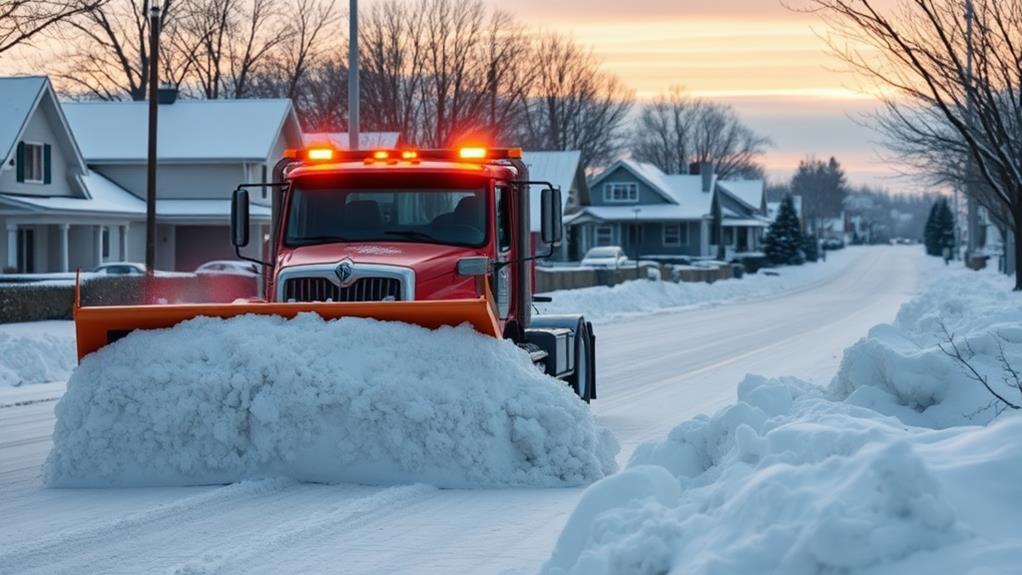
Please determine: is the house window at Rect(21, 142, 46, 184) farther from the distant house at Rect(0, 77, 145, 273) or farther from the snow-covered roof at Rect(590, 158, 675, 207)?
the snow-covered roof at Rect(590, 158, 675, 207)

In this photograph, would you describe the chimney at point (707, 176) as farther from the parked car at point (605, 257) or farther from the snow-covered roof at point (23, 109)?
the snow-covered roof at point (23, 109)

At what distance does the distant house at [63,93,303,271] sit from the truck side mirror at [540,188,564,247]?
42264 millimetres

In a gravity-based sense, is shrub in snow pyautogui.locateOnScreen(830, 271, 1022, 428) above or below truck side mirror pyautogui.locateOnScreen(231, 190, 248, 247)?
below

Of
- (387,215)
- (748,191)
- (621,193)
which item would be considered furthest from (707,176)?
(387,215)

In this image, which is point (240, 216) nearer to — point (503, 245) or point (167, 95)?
point (503, 245)

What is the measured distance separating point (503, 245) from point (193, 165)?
147 ft

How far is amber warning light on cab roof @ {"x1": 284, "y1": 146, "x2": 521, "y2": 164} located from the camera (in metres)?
13.7

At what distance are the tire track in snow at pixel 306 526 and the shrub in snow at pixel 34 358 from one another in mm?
11236

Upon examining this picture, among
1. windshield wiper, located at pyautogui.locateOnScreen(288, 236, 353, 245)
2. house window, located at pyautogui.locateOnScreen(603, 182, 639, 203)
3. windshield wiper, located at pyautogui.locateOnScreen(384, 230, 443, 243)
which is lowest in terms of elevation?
windshield wiper, located at pyautogui.locateOnScreen(288, 236, 353, 245)

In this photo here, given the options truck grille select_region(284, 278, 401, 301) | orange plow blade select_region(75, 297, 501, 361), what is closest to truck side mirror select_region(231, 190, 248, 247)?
truck grille select_region(284, 278, 401, 301)

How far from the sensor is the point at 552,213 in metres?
13.0

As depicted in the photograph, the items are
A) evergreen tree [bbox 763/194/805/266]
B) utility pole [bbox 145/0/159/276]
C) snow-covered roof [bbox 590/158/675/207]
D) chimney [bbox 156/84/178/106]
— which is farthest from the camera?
evergreen tree [bbox 763/194/805/266]

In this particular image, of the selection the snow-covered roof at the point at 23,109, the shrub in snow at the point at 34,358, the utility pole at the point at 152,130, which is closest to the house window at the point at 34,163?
the snow-covered roof at the point at 23,109

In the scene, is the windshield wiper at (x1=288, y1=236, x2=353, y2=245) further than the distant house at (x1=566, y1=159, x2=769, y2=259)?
No
